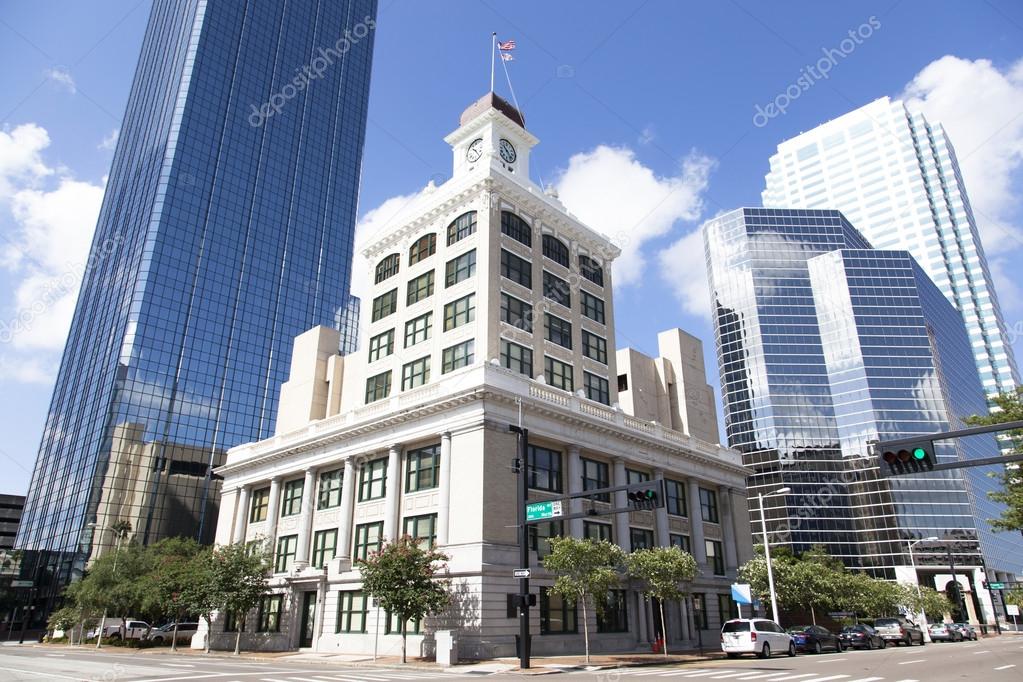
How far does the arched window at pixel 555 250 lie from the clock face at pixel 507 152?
7828 millimetres

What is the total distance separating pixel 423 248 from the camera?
50062 millimetres

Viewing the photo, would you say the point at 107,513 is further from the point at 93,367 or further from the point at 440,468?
the point at 440,468

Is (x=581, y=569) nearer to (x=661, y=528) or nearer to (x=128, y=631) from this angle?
(x=661, y=528)

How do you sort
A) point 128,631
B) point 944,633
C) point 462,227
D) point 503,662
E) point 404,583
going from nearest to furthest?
point 503,662, point 404,583, point 462,227, point 944,633, point 128,631

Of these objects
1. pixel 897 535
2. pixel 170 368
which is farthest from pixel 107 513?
pixel 897 535

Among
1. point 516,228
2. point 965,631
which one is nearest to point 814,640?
point 516,228

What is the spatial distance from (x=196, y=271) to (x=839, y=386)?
12159 cm

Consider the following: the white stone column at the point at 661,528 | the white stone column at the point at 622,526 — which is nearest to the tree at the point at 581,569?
the white stone column at the point at 622,526

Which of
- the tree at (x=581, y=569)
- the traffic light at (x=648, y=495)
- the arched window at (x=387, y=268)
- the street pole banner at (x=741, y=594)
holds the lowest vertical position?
the street pole banner at (x=741, y=594)

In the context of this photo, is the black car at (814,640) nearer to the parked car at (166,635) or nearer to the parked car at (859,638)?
the parked car at (859,638)

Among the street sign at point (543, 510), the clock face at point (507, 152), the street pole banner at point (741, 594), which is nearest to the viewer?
the street sign at point (543, 510)

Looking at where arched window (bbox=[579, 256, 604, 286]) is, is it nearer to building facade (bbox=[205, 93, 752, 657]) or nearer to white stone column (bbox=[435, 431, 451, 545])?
building facade (bbox=[205, 93, 752, 657])

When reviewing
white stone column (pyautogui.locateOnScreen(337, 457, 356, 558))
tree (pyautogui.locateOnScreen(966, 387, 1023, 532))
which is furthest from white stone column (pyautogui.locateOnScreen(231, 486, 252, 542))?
tree (pyautogui.locateOnScreen(966, 387, 1023, 532))

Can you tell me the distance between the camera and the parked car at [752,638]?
31562 mm
